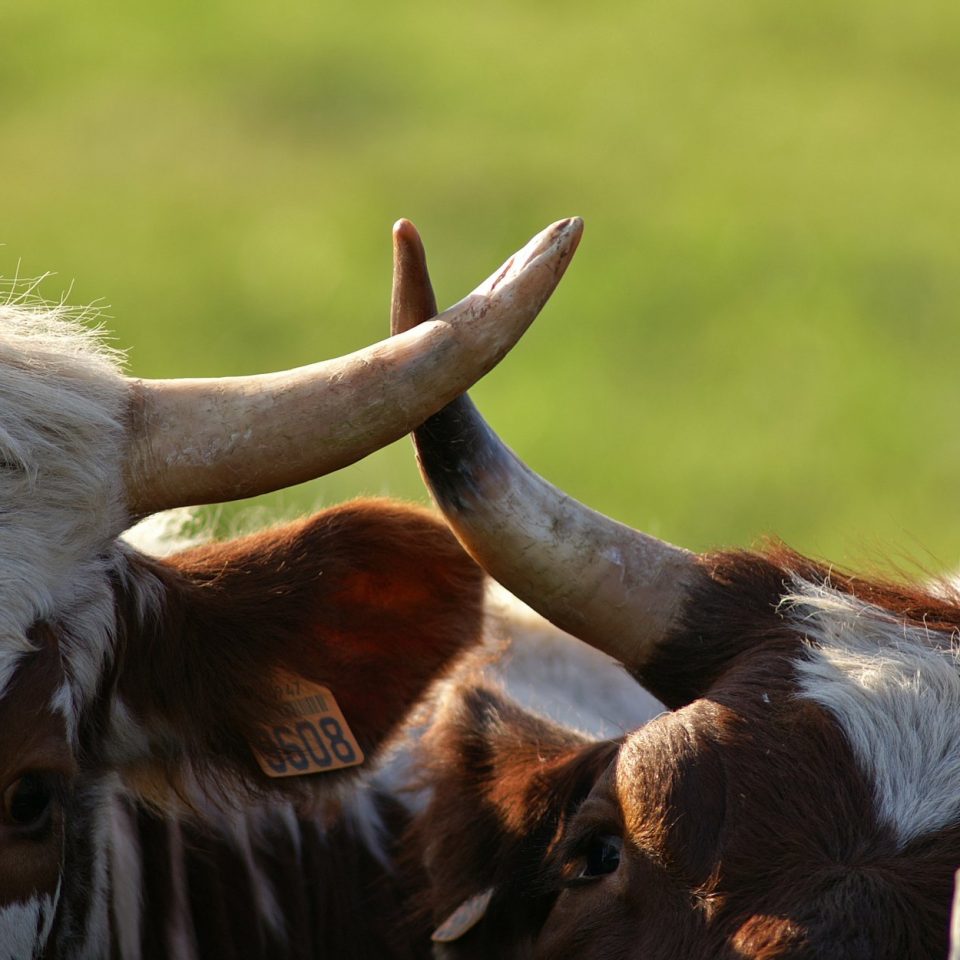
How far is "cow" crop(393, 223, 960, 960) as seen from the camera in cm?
316

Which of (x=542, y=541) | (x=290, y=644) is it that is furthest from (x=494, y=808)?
(x=542, y=541)

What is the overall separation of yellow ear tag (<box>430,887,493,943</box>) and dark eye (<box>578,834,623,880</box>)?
0.46 m

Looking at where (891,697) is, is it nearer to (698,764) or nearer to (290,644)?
(698,764)

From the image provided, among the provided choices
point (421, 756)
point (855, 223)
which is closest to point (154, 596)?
point (421, 756)

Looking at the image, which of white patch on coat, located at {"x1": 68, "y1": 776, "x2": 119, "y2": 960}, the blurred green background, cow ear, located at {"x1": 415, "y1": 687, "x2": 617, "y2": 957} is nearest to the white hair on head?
white patch on coat, located at {"x1": 68, "y1": 776, "x2": 119, "y2": 960}

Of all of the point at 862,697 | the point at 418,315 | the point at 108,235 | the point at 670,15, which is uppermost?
the point at 670,15

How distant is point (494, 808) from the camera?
407 cm

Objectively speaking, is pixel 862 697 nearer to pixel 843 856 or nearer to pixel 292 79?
pixel 843 856

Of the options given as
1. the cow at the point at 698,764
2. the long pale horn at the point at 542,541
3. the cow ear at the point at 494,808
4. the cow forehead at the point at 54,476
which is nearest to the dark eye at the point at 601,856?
the cow at the point at 698,764

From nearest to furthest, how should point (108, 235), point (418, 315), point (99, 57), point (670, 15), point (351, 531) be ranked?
point (418, 315) → point (351, 531) → point (108, 235) → point (99, 57) → point (670, 15)

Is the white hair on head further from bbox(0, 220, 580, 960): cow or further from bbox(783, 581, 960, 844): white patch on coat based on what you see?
bbox(783, 581, 960, 844): white patch on coat

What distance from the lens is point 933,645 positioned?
11.6 ft

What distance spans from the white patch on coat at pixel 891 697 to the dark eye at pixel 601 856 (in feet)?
1.69

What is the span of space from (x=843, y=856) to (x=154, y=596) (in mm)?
1551
